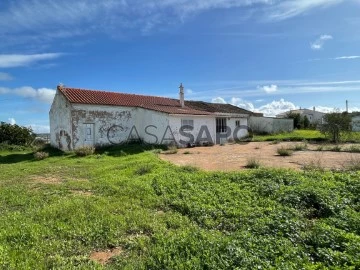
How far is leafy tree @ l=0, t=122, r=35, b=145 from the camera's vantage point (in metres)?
27.2

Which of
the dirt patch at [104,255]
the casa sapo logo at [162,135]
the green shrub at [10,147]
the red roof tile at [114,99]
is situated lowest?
the dirt patch at [104,255]

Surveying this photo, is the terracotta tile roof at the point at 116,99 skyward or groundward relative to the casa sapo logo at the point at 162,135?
skyward

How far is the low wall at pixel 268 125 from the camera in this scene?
34.9 metres

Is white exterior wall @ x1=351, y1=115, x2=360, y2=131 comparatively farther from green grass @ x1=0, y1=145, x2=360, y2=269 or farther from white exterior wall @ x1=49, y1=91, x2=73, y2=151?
white exterior wall @ x1=49, y1=91, x2=73, y2=151

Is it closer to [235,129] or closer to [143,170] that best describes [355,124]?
[235,129]

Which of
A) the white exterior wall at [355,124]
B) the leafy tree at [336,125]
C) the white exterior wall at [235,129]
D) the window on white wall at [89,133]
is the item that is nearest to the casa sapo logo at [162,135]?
the window on white wall at [89,133]

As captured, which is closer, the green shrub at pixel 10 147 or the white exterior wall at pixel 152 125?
the white exterior wall at pixel 152 125

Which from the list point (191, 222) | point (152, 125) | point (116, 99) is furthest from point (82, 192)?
point (116, 99)

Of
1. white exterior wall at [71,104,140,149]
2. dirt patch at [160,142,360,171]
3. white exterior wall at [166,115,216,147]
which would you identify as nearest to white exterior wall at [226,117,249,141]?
white exterior wall at [166,115,216,147]

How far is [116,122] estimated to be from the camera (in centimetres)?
2317

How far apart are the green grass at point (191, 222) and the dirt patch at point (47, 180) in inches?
25.0

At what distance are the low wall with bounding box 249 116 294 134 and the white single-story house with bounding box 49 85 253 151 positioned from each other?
10.8 metres

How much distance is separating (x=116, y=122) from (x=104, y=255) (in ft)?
62.9

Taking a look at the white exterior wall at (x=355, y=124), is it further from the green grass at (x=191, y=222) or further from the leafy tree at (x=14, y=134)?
the leafy tree at (x=14, y=134)
